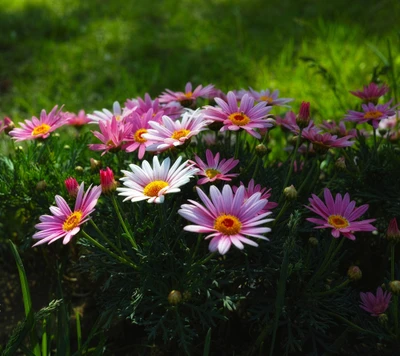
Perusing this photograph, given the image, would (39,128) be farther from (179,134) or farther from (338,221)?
(338,221)

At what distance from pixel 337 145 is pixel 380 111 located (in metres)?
0.25

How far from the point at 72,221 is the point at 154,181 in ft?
0.68

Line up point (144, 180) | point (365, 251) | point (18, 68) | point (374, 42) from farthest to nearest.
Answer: point (18, 68) → point (374, 42) → point (365, 251) → point (144, 180)

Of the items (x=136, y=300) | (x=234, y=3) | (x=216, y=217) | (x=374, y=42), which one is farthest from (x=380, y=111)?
(x=234, y=3)

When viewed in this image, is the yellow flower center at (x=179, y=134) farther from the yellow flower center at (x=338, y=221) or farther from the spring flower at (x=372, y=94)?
the spring flower at (x=372, y=94)

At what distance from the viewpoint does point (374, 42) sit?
3287 millimetres

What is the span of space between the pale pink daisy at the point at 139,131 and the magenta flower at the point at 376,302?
0.68 metres

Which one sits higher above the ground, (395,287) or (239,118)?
(239,118)

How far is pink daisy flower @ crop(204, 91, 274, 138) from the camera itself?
1.32 m

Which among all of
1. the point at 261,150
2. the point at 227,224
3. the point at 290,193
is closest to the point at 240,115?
the point at 261,150

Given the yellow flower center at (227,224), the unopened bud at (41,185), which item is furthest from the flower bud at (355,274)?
the unopened bud at (41,185)

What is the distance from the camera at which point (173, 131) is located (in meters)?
1.34

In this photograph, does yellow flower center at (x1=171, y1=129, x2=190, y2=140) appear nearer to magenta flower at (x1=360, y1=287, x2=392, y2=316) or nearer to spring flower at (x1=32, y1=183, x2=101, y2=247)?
spring flower at (x1=32, y1=183, x2=101, y2=247)

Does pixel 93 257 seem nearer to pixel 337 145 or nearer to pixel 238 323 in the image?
pixel 238 323
